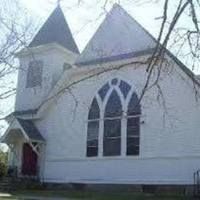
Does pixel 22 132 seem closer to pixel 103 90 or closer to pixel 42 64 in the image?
pixel 42 64

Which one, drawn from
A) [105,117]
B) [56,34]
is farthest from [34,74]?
[105,117]

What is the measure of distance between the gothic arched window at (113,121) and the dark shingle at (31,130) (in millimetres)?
3414

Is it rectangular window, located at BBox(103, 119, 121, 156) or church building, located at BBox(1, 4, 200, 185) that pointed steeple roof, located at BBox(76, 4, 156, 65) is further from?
rectangular window, located at BBox(103, 119, 121, 156)

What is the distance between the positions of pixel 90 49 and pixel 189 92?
7118 millimetres

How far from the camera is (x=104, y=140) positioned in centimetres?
2425

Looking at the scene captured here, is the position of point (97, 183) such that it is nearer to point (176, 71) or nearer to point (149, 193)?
point (149, 193)

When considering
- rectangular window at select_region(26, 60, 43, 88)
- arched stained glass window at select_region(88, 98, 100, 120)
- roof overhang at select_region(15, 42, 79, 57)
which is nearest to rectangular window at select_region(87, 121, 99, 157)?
arched stained glass window at select_region(88, 98, 100, 120)

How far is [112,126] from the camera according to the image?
78.9 ft

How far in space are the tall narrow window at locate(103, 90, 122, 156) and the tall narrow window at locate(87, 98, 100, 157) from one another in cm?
62

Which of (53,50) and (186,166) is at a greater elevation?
(53,50)

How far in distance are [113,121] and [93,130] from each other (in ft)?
4.60

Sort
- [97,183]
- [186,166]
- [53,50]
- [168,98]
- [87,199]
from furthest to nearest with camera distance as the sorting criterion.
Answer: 1. [53,50]
2. [97,183]
3. [168,98]
4. [186,166]
5. [87,199]

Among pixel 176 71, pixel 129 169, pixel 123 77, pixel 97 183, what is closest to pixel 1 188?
pixel 97 183

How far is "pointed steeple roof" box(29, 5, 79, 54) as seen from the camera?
3030cm
